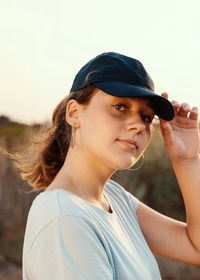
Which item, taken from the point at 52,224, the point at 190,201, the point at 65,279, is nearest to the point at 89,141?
the point at 52,224

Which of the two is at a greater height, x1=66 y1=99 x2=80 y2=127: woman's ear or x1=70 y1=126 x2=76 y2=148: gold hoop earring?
x1=66 y1=99 x2=80 y2=127: woman's ear

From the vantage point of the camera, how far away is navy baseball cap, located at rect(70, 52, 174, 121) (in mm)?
1745

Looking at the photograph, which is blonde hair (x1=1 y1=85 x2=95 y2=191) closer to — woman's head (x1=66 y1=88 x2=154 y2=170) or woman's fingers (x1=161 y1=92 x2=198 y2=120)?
woman's head (x1=66 y1=88 x2=154 y2=170)

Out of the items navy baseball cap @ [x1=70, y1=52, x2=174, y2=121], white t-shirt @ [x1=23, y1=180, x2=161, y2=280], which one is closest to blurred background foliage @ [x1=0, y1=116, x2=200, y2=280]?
navy baseball cap @ [x1=70, y1=52, x2=174, y2=121]

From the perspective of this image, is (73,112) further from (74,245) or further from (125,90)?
(74,245)

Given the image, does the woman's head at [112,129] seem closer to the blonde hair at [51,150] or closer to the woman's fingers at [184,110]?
the blonde hair at [51,150]

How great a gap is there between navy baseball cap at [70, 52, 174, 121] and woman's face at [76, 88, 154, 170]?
5 cm

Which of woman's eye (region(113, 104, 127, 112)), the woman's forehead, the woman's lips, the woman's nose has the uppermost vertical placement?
the woman's forehead

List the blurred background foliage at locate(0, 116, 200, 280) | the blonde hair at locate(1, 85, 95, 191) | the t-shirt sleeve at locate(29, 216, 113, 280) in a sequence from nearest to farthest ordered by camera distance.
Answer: the t-shirt sleeve at locate(29, 216, 113, 280) < the blonde hair at locate(1, 85, 95, 191) < the blurred background foliage at locate(0, 116, 200, 280)

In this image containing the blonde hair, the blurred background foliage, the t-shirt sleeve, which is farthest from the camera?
the blurred background foliage

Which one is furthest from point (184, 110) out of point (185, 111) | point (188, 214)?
point (188, 214)

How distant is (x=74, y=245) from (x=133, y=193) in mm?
4651

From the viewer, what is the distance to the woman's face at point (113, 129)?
177 cm

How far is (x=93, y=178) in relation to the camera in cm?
192
